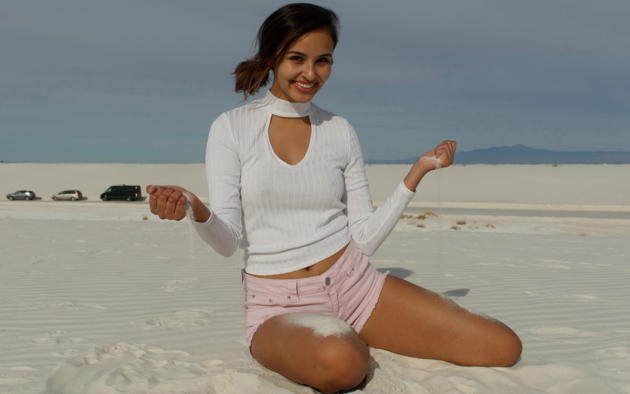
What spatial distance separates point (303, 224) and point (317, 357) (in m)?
0.69

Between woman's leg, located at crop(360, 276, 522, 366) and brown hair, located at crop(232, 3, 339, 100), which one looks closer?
brown hair, located at crop(232, 3, 339, 100)

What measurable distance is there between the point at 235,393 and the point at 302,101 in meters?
1.48

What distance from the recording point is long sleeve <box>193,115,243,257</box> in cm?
267

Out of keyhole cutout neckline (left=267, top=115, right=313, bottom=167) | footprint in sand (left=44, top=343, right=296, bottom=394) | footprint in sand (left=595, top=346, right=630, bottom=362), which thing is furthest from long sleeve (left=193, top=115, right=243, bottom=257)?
footprint in sand (left=595, top=346, right=630, bottom=362)

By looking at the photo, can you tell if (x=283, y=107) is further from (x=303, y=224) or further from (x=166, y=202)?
(x=166, y=202)

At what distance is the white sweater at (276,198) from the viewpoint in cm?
285

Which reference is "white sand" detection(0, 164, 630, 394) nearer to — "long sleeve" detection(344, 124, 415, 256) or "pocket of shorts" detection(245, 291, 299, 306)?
"pocket of shorts" detection(245, 291, 299, 306)

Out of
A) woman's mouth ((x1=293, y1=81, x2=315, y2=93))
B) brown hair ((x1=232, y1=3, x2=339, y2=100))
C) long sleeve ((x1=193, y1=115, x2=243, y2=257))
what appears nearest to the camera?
long sleeve ((x1=193, y1=115, x2=243, y2=257))

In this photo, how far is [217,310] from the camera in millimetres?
4461

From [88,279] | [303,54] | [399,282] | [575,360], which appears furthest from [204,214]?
[88,279]

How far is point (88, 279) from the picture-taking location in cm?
584

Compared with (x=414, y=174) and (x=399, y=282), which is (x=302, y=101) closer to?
(x=414, y=174)

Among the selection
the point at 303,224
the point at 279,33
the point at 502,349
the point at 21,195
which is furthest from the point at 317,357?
the point at 21,195

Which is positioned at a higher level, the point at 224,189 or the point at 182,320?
the point at 224,189
